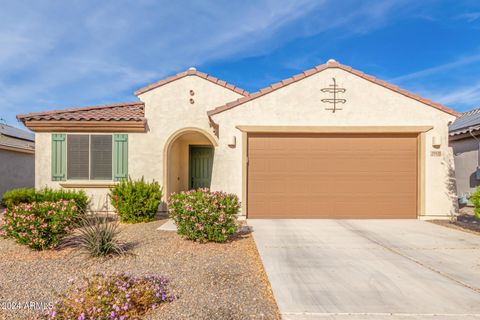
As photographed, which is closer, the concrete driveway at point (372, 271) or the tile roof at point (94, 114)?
the concrete driveway at point (372, 271)

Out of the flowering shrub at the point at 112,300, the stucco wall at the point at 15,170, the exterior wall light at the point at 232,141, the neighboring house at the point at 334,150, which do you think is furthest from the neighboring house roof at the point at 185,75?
the stucco wall at the point at 15,170

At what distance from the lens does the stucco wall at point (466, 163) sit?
11492mm

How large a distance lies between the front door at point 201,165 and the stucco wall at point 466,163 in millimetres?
10679

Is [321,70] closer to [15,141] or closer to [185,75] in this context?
[185,75]

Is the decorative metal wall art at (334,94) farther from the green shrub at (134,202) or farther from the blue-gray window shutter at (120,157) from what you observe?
the blue-gray window shutter at (120,157)

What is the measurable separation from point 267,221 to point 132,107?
687 centimetres

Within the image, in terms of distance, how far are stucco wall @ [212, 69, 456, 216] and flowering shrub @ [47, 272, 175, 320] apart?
4913 mm

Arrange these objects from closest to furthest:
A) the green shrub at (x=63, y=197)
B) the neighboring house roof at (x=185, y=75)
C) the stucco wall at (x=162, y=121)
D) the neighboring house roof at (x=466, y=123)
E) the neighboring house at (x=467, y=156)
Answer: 1. the green shrub at (x=63, y=197)
2. the stucco wall at (x=162, y=121)
3. the neighboring house roof at (x=185, y=75)
4. the neighboring house at (x=467, y=156)
5. the neighboring house roof at (x=466, y=123)

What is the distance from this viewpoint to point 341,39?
39.3 feet

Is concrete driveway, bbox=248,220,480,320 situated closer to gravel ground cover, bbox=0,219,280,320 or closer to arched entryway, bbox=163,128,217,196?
gravel ground cover, bbox=0,219,280,320

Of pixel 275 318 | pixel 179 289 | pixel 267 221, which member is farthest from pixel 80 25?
pixel 275 318

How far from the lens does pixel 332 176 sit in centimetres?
860

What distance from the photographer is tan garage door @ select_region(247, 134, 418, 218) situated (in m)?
8.55

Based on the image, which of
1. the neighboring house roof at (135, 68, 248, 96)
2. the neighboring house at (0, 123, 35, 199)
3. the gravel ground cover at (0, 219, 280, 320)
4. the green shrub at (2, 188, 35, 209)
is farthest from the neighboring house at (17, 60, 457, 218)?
the neighboring house at (0, 123, 35, 199)
